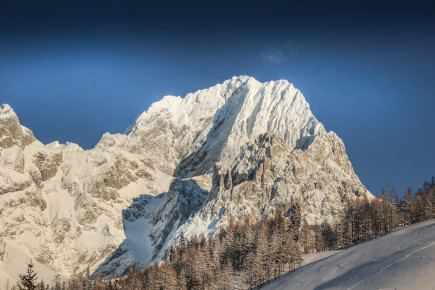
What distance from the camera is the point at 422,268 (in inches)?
3280

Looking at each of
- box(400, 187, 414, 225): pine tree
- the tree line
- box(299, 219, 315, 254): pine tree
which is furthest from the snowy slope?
box(299, 219, 315, 254): pine tree

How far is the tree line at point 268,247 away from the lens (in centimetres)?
12938

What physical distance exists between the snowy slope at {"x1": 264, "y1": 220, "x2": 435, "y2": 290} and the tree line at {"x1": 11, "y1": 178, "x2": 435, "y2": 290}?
7.74 m

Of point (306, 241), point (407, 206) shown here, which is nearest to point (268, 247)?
point (306, 241)

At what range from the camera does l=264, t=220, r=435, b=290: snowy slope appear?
82188 mm

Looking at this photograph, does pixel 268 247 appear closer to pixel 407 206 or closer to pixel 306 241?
pixel 306 241

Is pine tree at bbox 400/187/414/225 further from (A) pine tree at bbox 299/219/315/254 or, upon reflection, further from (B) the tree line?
(A) pine tree at bbox 299/219/315/254

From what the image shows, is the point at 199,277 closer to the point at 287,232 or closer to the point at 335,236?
the point at 287,232

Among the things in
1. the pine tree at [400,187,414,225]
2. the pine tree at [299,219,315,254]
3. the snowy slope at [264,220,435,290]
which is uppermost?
the pine tree at [400,187,414,225]

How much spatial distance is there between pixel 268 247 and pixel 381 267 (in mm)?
41533

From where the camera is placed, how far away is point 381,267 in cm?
9275

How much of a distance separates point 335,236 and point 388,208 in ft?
50.4

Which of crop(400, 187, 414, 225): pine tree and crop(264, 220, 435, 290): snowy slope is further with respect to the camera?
crop(400, 187, 414, 225): pine tree

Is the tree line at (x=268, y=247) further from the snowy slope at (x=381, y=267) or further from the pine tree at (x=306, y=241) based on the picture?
the snowy slope at (x=381, y=267)
